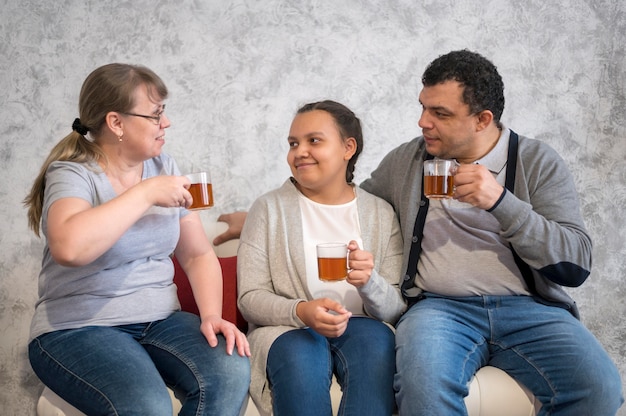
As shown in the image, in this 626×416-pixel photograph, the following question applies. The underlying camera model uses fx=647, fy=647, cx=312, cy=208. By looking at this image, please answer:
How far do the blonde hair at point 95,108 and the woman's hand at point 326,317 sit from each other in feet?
2.52

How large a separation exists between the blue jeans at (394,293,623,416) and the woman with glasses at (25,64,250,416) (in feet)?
1.66

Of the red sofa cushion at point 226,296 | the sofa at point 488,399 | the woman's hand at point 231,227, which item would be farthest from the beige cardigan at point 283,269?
the woman's hand at point 231,227

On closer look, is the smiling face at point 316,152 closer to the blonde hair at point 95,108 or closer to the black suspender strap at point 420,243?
the black suspender strap at point 420,243

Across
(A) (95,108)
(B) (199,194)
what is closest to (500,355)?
(B) (199,194)

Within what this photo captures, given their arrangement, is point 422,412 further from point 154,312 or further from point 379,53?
point 379,53

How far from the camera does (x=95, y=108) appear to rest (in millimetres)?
1917

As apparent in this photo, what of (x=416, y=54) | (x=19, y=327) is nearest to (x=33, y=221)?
(x=19, y=327)

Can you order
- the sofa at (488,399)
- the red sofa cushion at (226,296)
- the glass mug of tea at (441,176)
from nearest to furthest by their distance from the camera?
the sofa at (488,399) → the glass mug of tea at (441,176) → the red sofa cushion at (226,296)

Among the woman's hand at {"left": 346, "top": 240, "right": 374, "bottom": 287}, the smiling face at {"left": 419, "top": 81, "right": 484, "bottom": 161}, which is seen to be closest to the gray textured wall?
the smiling face at {"left": 419, "top": 81, "right": 484, "bottom": 161}

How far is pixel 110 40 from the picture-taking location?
9.02 ft

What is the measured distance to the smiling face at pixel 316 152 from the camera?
222 centimetres

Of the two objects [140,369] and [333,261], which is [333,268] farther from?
[140,369]

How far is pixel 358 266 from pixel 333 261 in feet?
0.36

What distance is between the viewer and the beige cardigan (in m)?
2.03
